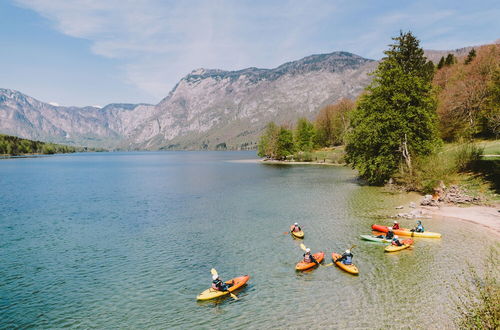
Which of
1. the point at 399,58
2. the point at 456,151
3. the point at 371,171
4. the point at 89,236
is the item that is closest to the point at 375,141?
the point at 371,171

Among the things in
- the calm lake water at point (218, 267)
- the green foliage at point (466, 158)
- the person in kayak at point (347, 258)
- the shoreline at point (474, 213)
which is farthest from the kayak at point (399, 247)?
the green foliage at point (466, 158)

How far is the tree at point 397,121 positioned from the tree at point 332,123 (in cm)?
8217

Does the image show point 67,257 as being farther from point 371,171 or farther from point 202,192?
point 371,171

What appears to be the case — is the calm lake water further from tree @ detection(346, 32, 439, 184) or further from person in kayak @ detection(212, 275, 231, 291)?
tree @ detection(346, 32, 439, 184)

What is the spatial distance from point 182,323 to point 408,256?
2109cm

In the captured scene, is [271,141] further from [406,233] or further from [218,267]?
[218,267]

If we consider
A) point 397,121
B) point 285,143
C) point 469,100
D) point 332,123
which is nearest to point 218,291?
point 397,121

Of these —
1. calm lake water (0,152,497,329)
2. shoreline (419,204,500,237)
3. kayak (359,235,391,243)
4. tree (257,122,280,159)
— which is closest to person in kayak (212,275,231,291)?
calm lake water (0,152,497,329)

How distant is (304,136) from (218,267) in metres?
140

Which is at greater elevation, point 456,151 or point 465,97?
point 465,97

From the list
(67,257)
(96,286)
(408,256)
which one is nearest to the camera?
(96,286)

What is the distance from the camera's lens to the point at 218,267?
2752 centimetres

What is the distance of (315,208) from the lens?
161ft

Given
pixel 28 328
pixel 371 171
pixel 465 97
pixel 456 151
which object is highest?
pixel 465 97
